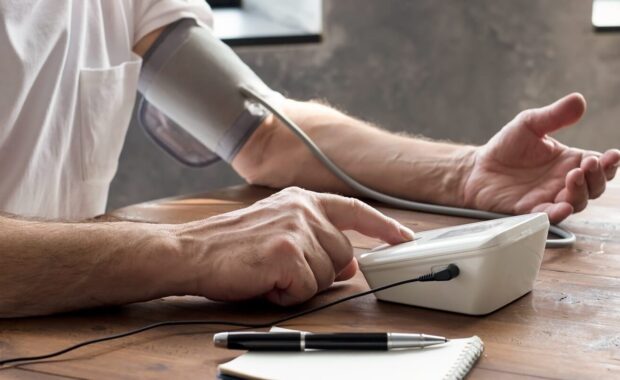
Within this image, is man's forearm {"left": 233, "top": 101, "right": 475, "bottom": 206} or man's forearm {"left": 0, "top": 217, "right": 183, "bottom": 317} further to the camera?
man's forearm {"left": 233, "top": 101, "right": 475, "bottom": 206}

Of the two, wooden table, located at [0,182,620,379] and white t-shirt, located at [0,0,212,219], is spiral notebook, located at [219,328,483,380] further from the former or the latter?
white t-shirt, located at [0,0,212,219]

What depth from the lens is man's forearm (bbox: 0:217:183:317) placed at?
0.85 metres

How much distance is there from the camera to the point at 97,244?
87 centimetres

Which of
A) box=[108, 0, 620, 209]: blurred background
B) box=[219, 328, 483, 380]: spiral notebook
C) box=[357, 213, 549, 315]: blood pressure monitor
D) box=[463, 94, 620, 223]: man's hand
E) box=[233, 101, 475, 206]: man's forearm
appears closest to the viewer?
box=[219, 328, 483, 380]: spiral notebook

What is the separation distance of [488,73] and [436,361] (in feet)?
8.28

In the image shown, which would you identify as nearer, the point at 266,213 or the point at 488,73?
the point at 266,213

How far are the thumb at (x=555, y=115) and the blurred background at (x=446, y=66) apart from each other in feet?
6.04

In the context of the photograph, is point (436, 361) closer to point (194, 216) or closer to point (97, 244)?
point (97, 244)

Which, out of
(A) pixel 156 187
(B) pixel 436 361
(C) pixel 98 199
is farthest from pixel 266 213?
(A) pixel 156 187

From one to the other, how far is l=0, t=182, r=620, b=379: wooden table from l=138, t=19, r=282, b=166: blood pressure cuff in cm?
54

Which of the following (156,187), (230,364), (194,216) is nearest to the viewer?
→ (230,364)

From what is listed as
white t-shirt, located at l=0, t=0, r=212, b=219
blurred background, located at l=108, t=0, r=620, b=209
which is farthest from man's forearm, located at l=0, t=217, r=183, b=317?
blurred background, located at l=108, t=0, r=620, b=209

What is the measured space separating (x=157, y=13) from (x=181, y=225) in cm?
64

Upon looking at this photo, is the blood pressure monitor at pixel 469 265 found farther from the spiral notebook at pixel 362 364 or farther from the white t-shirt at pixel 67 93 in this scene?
the white t-shirt at pixel 67 93
